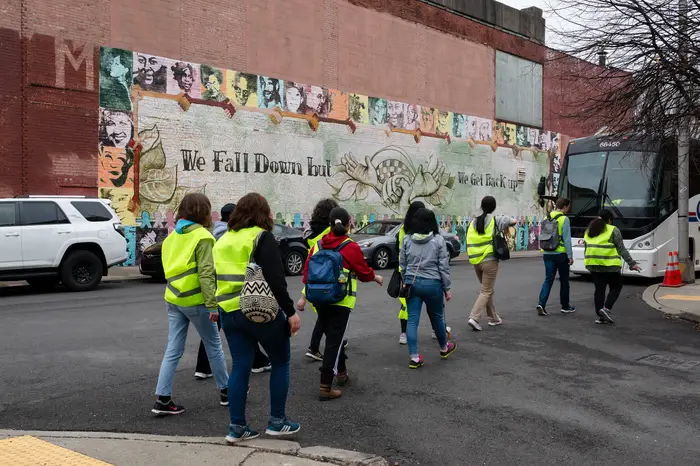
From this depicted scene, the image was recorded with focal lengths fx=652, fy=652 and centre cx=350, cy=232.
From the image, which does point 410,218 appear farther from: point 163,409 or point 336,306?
point 163,409

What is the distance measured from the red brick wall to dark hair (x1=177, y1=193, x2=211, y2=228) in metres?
13.5

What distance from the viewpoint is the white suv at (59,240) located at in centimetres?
1303

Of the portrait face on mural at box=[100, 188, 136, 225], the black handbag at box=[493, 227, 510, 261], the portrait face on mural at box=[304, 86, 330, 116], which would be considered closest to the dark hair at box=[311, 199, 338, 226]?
the black handbag at box=[493, 227, 510, 261]

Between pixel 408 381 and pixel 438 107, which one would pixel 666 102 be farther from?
pixel 438 107

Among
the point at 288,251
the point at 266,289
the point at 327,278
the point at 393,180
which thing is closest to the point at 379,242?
the point at 288,251

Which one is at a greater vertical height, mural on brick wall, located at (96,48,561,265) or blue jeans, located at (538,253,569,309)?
mural on brick wall, located at (96,48,561,265)

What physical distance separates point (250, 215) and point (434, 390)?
2.67 meters

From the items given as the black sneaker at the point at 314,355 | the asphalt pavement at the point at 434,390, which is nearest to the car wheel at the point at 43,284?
the asphalt pavement at the point at 434,390

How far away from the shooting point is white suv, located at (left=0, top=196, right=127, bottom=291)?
13.0 m

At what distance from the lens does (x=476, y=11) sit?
29.7 meters

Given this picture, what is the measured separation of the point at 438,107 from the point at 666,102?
18.8 metres

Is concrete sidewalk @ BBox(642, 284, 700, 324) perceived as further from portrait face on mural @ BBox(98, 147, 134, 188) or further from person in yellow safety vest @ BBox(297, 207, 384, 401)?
portrait face on mural @ BBox(98, 147, 134, 188)

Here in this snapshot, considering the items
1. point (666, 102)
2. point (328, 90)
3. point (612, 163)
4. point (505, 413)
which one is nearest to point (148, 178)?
point (328, 90)

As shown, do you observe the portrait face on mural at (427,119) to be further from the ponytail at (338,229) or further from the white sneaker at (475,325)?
the ponytail at (338,229)
